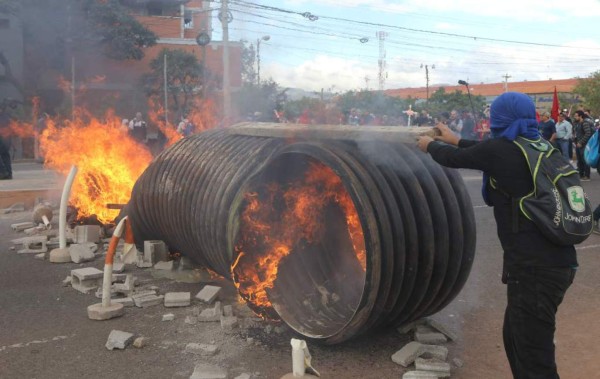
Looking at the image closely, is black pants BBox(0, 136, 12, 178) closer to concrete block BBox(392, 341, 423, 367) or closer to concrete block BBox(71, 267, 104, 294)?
concrete block BBox(71, 267, 104, 294)

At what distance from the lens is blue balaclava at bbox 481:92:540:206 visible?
10.3ft

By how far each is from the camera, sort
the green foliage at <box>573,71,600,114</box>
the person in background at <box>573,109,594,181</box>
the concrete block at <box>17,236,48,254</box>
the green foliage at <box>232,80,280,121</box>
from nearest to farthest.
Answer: the concrete block at <box>17,236,48,254</box>, the green foliage at <box>232,80,280,121</box>, the person in background at <box>573,109,594,181</box>, the green foliage at <box>573,71,600,114</box>

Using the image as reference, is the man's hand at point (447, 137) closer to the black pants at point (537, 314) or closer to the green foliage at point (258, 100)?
the black pants at point (537, 314)

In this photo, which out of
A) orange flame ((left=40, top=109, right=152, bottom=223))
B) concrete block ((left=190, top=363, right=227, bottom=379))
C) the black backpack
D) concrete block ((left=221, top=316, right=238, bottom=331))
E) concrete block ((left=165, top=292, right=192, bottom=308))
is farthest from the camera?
orange flame ((left=40, top=109, right=152, bottom=223))

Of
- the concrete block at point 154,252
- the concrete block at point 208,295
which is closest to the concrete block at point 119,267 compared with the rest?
the concrete block at point 154,252

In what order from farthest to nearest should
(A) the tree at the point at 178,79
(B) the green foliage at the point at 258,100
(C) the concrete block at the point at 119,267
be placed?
(A) the tree at the point at 178,79, (B) the green foliage at the point at 258,100, (C) the concrete block at the point at 119,267

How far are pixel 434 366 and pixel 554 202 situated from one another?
1.61 meters

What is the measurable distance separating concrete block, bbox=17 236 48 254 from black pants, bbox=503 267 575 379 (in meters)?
6.64

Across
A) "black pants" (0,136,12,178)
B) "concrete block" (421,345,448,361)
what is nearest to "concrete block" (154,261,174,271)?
"concrete block" (421,345,448,361)

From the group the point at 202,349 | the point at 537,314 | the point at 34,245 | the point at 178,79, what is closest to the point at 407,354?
the point at 537,314

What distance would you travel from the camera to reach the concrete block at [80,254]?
7.31 metres

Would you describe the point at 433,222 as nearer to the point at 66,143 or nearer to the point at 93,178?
the point at 93,178

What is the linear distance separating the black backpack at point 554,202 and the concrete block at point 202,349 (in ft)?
8.42

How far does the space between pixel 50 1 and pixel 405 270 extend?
13.9 meters
